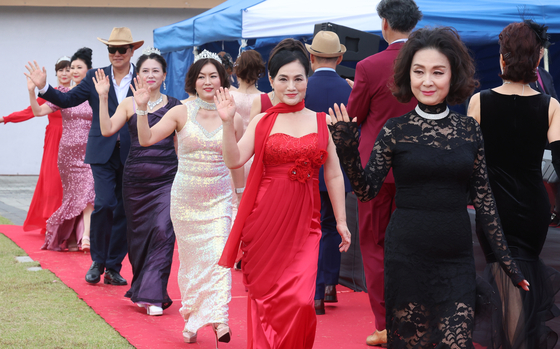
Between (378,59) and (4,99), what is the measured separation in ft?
51.8

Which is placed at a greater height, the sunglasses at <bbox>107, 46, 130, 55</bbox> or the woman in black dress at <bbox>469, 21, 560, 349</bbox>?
the sunglasses at <bbox>107, 46, 130, 55</bbox>

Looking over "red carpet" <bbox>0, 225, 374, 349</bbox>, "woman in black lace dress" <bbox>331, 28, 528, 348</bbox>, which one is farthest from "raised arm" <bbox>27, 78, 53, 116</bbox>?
"woman in black lace dress" <bbox>331, 28, 528, 348</bbox>

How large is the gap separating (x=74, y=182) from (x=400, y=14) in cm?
514

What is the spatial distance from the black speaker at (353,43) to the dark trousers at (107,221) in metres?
2.27

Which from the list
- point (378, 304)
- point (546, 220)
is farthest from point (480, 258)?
point (546, 220)

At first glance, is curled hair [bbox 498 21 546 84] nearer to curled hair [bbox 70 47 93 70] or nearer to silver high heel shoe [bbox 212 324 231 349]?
silver high heel shoe [bbox 212 324 231 349]

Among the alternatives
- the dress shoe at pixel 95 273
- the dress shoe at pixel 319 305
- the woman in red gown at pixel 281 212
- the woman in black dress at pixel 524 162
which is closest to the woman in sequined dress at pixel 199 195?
the woman in red gown at pixel 281 212

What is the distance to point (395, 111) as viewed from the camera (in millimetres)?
4418

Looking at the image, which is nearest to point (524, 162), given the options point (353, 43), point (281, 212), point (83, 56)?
point (281, 212)

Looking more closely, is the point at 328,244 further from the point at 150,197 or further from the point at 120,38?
the point at 120,38

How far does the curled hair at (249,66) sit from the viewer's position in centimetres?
677

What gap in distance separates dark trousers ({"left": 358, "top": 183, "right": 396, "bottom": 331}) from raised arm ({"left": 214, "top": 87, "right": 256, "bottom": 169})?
3.57 feet

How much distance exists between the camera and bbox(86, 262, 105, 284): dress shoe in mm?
6242

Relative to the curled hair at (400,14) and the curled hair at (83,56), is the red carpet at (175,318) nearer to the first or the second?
the curled hair at (400,14)
